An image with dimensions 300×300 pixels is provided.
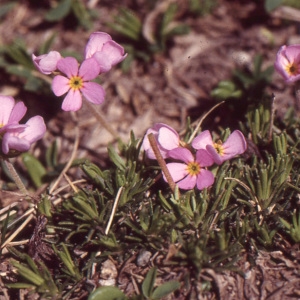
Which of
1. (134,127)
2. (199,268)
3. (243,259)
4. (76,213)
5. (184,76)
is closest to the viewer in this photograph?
(199,268)

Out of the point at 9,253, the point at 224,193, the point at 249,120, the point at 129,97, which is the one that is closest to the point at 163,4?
the point at 129,97

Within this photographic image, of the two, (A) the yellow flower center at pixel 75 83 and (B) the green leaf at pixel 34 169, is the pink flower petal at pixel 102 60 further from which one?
(B) the green leaf at pixel 34 169

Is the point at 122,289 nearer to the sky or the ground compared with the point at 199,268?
nearer to the ground

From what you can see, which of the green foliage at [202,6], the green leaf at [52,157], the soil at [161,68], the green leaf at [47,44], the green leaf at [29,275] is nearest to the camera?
the green leaf at [29,275]

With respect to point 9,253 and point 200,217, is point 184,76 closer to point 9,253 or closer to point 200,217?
point 200,217

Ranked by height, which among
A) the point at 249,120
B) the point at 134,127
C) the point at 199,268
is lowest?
the point at 134,127

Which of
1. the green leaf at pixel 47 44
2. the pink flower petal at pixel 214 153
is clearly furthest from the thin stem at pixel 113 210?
the green leaf at pixel 47 44
